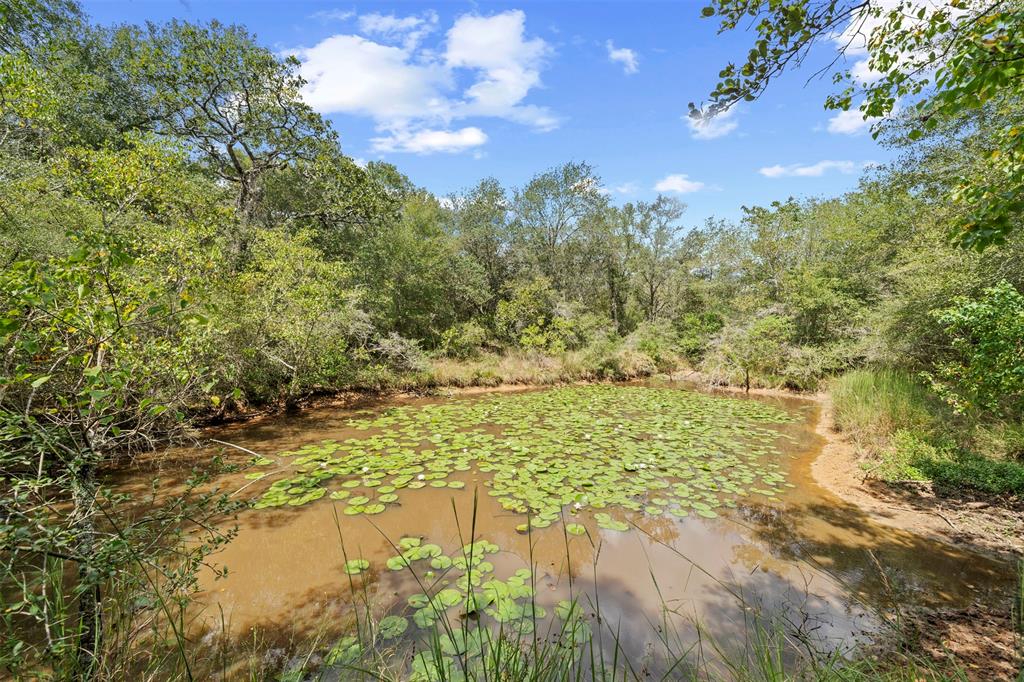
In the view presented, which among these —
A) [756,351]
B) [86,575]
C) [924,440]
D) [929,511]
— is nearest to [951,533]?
[929,511]

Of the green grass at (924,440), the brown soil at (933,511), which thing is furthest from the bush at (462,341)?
the brown soil at (933,511)

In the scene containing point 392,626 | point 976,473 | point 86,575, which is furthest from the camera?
point 976,473

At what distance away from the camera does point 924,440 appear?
5551 millimetres

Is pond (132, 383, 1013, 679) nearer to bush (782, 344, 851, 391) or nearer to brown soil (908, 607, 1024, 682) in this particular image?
brown soil (908, 607, 1024, 682)

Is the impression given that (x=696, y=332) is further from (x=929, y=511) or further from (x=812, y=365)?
(x=929, y=511)

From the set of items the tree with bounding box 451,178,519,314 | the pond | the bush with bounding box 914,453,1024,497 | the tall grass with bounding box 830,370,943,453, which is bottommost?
the pond

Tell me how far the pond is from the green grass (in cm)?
91

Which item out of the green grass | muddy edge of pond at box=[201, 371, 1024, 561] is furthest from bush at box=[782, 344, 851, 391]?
muddy edge of pond at box=[201, 371, 1024, 561]

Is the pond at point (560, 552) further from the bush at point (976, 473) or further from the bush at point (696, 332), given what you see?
the bush at point (696, 332)

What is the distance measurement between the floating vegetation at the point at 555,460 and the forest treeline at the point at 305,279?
202cm

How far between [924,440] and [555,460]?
530 cm

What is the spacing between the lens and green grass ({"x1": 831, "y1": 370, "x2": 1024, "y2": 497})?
4.66 metres

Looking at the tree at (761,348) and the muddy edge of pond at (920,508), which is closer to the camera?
the muddy edge of pond at (920,508)

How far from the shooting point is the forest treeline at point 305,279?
1.97 meters
